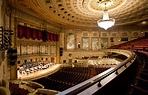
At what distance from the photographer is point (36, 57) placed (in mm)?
10742

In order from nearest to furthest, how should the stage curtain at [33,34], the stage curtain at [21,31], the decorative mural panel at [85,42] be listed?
the stage curtain at [21,31] < the stage curtain at [33,34] < the decorative mural panel at [85,42]

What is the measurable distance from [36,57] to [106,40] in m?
9.26

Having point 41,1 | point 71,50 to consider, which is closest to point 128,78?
point 41,1

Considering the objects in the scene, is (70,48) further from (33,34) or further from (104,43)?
(33,34)

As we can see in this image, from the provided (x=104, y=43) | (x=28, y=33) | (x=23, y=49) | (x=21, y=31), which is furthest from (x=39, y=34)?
(x=104, y=43)

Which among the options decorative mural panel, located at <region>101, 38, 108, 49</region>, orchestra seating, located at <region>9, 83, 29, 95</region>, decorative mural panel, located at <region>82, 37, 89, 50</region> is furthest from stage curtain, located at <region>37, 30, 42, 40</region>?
decorative mural panel, located at <region>101, 38, 108, 49</region>

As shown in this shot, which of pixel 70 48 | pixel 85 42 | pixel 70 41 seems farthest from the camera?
pixel 85 42

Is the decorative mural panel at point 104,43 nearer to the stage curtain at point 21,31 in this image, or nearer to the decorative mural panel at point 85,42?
the decorative mural panel at point 85,42

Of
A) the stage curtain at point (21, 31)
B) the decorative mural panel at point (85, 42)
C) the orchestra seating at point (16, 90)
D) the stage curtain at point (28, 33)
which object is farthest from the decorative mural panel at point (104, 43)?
the orchestra seating at point (16, 90)

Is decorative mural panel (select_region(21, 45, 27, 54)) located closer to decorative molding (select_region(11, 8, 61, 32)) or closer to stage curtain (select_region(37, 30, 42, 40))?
stage curtain (select_region(37, 30, 42, 40))

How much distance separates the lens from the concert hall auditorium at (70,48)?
2115mm

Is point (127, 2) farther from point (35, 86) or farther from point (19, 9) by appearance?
point (35, 86)

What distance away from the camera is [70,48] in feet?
49.4

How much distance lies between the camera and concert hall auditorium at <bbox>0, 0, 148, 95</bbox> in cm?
212
